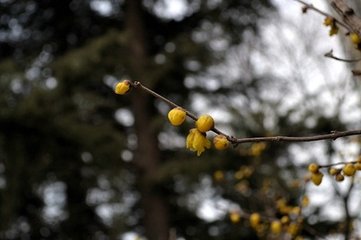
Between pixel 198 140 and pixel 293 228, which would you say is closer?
pixel 198 140

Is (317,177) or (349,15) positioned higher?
(349,15)

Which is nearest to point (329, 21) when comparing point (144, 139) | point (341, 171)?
point (341, 171)

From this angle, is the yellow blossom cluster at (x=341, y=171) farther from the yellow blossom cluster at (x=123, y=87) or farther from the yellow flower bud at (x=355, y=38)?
the yellow blossom cluster at (x=123, y=87)

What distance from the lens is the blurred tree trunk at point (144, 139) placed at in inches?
196

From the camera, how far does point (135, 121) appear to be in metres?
5.47

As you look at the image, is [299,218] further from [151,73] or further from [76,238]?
[76,238]

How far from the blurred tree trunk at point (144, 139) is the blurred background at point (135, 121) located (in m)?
0.02

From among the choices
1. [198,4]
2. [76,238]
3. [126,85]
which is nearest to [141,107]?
[198,4]

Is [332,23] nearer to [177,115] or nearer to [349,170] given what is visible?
[349,170]

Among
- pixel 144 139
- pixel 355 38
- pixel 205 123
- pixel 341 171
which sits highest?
pixel 144 139

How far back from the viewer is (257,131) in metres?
4.84

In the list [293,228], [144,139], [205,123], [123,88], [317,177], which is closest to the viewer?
[205,123]

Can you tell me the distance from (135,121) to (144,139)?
307 millimetres

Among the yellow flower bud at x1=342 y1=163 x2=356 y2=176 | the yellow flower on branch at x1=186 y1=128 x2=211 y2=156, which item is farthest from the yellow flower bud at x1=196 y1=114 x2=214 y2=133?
the yellow flower bud at x1=342 y1=163 x2=356 y2=176
